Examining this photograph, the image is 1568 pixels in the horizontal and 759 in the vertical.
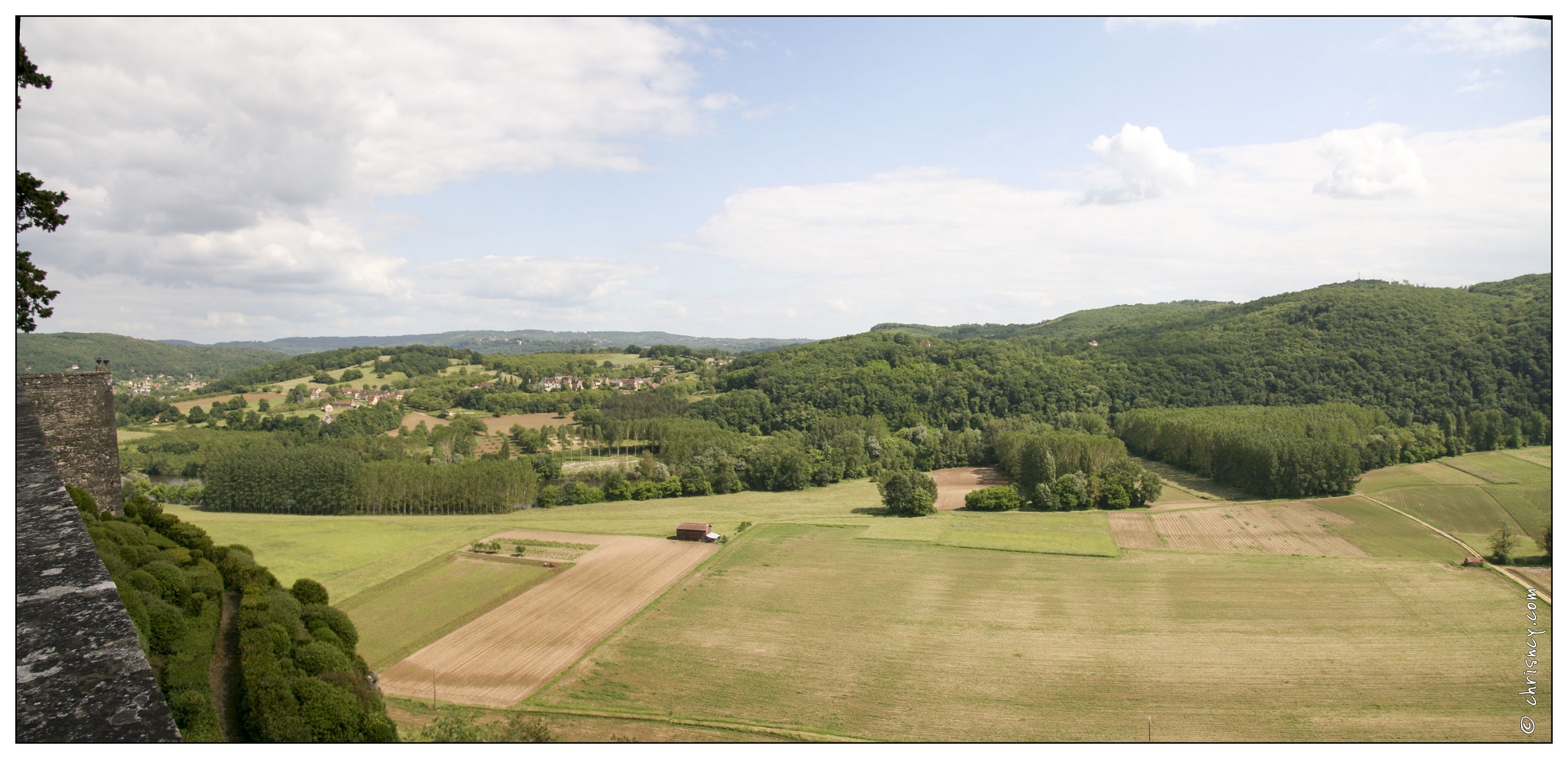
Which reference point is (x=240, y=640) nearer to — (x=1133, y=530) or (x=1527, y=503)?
(x=1133, y=530)

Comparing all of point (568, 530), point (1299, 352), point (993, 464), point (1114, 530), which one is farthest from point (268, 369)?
point (1299, 352)

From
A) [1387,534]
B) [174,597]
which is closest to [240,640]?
[174,597]

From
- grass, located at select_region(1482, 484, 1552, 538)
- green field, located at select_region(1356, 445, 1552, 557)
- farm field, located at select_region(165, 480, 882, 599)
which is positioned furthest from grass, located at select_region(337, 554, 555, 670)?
grass, located at select_region(1482, 484, 1552, 538)

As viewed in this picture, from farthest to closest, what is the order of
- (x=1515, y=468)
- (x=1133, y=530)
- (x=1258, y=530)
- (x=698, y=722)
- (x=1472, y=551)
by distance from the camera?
(x=1515, y=468)
(x=1133, y=530)
(x=1258, y=530)
(x=1472, y=551)
(x=698, y=722)

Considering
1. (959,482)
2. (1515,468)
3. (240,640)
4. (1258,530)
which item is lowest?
(959,482)

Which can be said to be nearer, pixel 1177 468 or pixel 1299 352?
pixel 1177 468

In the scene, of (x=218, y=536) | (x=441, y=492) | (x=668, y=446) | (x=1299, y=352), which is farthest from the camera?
(x=1299, y=352)

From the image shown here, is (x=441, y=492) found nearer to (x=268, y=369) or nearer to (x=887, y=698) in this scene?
(x=887, y=698)

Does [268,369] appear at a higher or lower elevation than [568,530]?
higher
